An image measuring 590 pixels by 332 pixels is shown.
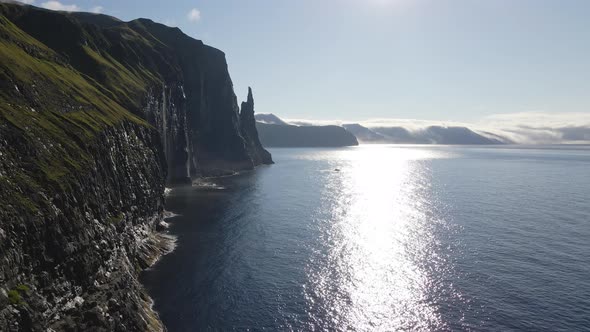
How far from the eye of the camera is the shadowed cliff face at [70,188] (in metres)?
31.8

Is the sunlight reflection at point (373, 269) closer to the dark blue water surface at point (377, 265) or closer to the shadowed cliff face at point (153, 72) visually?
the dark blue water surface at point (377, 265)

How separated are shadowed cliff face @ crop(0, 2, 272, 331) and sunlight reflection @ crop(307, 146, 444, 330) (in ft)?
73.3

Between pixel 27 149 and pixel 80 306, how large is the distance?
53.7 ft

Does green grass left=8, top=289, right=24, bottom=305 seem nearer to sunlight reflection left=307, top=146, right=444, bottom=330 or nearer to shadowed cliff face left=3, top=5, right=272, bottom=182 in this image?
sunlight reflection left=307, top=146, right=444, bottom=330

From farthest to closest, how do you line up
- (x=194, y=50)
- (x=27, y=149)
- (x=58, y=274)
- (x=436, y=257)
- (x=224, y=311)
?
(x=194, y=50) < (x=436, y=257) < (x=224, y=311) < (x=27, y=149) < (x=58, y=274)

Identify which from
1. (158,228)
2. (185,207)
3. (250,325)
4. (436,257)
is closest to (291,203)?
(185,207)

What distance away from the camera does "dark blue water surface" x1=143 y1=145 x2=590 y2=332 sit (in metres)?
45.9

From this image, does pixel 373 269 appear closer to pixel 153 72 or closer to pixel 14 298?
pixel 14 298

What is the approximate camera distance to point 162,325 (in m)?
43.1

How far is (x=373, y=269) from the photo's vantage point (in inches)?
2430

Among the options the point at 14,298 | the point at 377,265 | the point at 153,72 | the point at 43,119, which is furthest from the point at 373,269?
the point at 153,72

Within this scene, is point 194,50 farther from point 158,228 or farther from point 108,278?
point 108,278

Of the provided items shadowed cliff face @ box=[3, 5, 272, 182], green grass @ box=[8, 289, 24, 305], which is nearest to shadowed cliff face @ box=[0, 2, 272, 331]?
green grass @ box=[8, 289, 24, 305]

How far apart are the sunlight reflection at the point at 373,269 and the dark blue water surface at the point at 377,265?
238 mm
